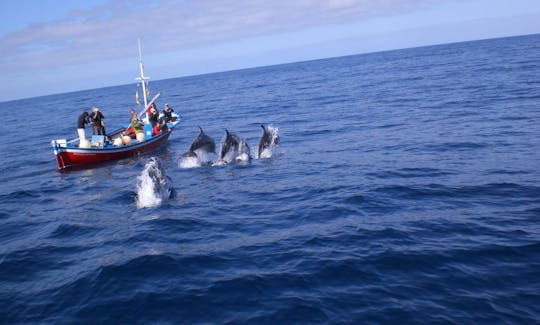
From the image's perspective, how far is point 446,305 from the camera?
720cm

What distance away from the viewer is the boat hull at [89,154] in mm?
21469

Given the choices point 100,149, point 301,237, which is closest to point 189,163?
point 100,149

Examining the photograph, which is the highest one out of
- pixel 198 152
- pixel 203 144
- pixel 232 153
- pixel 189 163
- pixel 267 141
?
pixel 203 144

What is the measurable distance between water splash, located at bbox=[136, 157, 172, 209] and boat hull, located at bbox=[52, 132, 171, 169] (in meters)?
8.33

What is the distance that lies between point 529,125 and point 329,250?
15382mm

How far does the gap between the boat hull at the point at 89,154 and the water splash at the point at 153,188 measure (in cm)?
833

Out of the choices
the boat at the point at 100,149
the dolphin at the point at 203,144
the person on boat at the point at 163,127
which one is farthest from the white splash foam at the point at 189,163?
the person on boat at the point at 163,127

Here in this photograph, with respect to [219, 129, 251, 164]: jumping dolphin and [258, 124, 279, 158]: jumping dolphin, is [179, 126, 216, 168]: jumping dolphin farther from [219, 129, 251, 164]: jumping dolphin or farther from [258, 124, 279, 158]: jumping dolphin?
[258, 124, 279, 158]: jumping dolphin

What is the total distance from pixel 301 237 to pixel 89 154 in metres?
15.6

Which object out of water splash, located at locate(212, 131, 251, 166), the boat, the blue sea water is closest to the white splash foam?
the blue sea water

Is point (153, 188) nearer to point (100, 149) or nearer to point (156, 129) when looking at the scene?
point (100, 149)

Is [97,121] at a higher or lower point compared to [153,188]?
higher

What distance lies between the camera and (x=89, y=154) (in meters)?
22.0

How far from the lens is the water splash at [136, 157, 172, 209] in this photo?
14.8 metres
